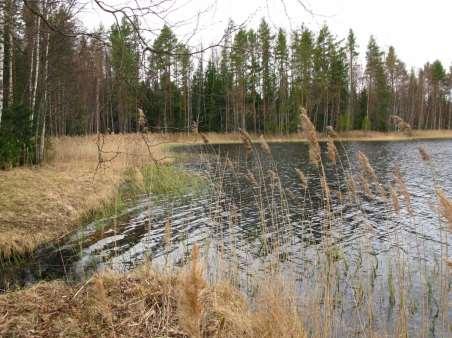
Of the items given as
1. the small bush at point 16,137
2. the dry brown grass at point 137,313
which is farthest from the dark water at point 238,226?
the small bush at point 16,137

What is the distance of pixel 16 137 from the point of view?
42.5ft

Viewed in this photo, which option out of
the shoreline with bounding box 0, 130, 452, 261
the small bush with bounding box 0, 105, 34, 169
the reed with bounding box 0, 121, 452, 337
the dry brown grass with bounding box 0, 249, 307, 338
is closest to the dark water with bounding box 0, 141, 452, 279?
the shoreline with bounding box 0, 130, 452, 261

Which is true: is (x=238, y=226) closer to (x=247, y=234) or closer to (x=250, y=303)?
(x=247, y=234)

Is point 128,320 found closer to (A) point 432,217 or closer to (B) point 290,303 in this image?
(B) point 290,303

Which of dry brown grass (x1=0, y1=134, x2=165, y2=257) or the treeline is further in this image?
the treeline

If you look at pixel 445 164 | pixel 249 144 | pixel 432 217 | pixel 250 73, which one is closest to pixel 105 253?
pixel 249 144

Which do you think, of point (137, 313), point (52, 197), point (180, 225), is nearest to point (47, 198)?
point (52, 197)

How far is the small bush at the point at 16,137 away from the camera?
12039mm

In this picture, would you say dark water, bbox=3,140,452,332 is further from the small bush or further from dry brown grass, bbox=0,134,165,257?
the small bush

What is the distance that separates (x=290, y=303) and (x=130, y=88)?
105 inches

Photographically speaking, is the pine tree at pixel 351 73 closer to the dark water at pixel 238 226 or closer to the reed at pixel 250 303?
the dark water at pixel 238 226

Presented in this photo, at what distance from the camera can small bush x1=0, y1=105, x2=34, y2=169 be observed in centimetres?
1204

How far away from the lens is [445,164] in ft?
67.8

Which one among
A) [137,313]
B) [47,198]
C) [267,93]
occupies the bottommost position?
[137,313]
